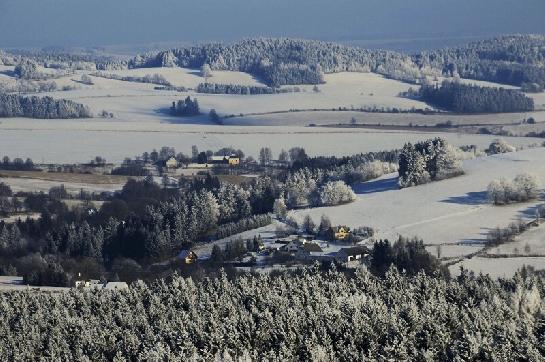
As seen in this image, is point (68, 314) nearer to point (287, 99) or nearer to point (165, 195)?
point (165, 195)

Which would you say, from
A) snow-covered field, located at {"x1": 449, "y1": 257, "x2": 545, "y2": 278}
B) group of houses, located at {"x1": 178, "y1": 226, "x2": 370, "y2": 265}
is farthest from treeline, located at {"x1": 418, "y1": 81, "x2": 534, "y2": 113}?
snow-covered field, located at {"x1": 449, "y1": 257, "x2": 545, "y2": 278}

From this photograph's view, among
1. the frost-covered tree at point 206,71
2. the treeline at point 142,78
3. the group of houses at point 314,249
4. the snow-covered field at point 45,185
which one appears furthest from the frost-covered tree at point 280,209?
the frost-covered tree at point 206,71

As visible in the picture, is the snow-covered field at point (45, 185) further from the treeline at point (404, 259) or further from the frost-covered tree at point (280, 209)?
the treeline at point (404, 259)

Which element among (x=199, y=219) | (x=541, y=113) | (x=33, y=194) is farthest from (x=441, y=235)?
(x=541, y=113)

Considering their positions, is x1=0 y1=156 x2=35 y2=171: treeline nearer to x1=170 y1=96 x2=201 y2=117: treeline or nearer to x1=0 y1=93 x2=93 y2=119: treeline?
x1=0 y1=93 x2=93 y2=119: treeline

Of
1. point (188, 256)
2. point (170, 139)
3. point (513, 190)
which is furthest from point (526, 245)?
point (170, 139)

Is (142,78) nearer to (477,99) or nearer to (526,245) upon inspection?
(477,99)
